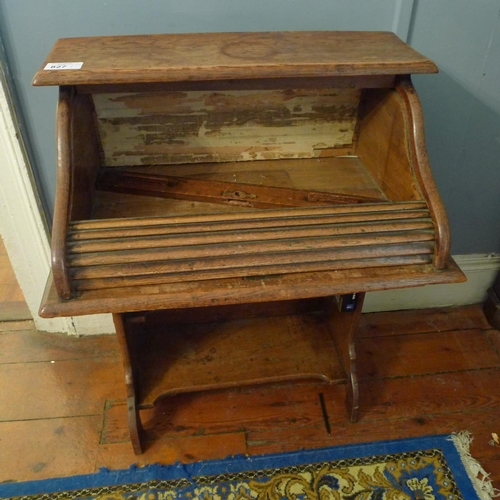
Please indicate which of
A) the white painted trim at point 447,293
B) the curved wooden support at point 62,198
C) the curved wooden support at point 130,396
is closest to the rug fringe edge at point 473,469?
the white painted trim at point 447,293

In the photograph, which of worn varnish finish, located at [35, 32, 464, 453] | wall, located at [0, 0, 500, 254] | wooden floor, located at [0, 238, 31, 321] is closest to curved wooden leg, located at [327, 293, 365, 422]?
worn varnish finish, located at [35, 32, 464, 453]

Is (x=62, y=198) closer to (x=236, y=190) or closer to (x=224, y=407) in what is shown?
(x=236, y=190)

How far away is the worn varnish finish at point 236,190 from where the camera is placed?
1.05 m

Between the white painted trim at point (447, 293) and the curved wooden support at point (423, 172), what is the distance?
3.34 ft

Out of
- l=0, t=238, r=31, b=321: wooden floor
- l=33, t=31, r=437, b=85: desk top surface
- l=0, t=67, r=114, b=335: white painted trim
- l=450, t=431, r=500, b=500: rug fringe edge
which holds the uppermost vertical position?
l=33, t=31, r=437, b=85: desk top surface

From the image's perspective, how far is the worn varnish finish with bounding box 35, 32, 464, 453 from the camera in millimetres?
1050

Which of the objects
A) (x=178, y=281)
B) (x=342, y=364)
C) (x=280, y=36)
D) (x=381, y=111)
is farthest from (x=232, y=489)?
(x=280, y=36)

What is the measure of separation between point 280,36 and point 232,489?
1365mm

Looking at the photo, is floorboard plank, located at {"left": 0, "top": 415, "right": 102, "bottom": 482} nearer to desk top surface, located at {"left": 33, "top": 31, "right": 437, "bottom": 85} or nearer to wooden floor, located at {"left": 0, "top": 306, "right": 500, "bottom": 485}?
wooden floor, located at {"left": 0, "top": 306, "right": 500, "bottom": 485}

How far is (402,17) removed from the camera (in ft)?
4.66

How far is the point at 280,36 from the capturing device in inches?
49.9

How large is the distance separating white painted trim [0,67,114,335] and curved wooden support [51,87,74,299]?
1.44 ft

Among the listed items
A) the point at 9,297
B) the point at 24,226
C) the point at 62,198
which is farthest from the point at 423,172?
the point at 9,297

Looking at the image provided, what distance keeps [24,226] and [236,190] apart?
2.82 ft
